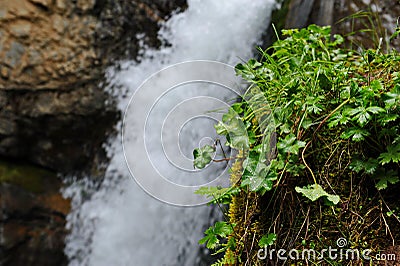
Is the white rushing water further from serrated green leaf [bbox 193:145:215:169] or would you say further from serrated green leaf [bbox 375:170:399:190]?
serrated green leaf [bbox 375:170:399:190]

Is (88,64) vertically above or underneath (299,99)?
above

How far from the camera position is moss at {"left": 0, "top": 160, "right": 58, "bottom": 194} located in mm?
2895

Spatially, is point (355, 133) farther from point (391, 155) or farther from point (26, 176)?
point (26, 176)

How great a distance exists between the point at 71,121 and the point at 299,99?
2.26 meters

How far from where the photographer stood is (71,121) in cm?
292

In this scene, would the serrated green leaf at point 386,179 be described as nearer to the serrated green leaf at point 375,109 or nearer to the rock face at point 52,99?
the serrated green leaf at point 375,109

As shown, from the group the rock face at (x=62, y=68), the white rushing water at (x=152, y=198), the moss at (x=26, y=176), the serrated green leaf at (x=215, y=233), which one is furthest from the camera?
the moss at (x=26, y=176)

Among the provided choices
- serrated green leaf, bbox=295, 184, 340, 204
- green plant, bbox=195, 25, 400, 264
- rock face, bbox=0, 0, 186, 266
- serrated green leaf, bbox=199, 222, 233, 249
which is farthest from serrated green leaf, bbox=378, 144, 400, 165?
rock face, bbox=0, 0, 186, 266

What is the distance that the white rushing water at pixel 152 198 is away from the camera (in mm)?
2549

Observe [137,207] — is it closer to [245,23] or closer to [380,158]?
[245,23]

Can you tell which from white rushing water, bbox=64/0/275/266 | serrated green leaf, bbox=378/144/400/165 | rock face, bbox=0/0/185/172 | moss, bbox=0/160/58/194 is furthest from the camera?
moss, bbox=0/160/58/194

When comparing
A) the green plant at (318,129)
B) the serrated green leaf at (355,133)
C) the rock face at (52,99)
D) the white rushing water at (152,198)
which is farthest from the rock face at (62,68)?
the serrated green leaf at (355,133)

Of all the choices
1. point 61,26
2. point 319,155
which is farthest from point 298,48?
point 61,26

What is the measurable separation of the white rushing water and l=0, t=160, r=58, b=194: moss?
19cm
